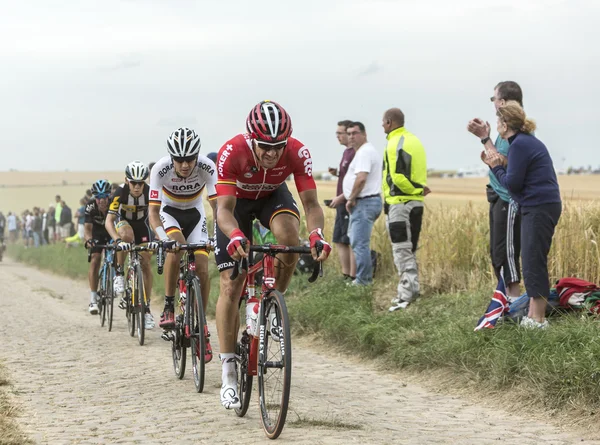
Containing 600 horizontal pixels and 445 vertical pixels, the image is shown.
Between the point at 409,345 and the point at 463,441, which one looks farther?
the point at 409,345

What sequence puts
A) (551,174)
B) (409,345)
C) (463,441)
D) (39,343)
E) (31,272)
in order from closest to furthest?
(463,441)
(551,174)
(409,345)
(39,343)
(31,272)

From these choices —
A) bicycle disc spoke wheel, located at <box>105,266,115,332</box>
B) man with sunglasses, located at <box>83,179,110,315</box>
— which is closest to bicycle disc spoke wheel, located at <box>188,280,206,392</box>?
bicycle disc spoke wheel, located at <box>105,266,115,332</box>

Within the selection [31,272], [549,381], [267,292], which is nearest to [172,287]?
[267,292]

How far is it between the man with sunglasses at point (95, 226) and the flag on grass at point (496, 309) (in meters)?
7.02

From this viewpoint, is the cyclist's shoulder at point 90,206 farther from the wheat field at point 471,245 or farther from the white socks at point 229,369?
the white socks at point 229,369

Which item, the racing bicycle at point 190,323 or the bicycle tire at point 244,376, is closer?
the bicycle tire at point 244,376

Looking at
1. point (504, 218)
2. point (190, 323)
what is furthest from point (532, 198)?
point (190, 323)

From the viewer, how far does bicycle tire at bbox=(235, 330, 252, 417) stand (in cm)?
694

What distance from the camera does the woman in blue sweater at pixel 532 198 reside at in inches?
334

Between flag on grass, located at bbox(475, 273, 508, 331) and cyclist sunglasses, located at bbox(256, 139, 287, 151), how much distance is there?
10.7ft

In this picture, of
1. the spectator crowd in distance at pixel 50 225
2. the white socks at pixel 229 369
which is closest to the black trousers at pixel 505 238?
the white socks at pixel 229 369

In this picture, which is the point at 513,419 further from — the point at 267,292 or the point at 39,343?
the point at 39,343

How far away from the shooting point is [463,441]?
650 cm

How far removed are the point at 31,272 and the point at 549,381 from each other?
2646 cm
